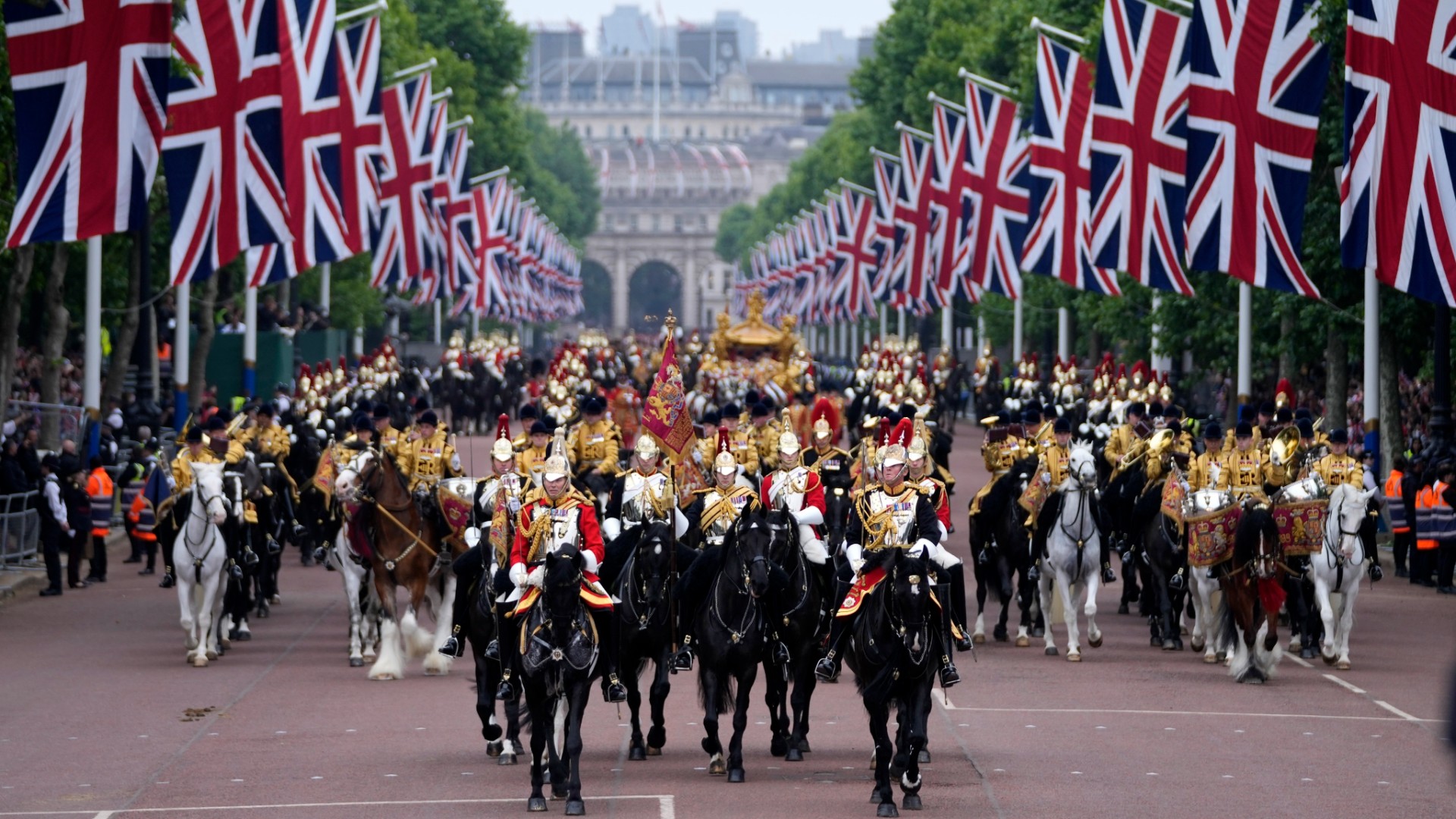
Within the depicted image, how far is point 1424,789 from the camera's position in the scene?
566 inches

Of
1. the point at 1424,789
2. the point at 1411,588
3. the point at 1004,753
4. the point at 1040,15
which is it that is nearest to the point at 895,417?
the point at 1411,588

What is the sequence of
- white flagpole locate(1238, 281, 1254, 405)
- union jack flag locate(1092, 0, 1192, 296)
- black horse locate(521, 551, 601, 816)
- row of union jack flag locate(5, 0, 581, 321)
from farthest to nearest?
white flagpole locate(1238, 281, 1254, 405) → union jack flag locate(1092, 0, 1192, 296) → row of union jack flag locate(5, 0, 581, 321) → black horse locate(521, 551, 601, 816)

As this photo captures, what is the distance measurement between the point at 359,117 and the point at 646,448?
21648 mm

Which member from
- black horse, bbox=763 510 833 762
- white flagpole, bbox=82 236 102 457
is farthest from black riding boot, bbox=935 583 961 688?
white flagpole, bbox=82 236 102 457

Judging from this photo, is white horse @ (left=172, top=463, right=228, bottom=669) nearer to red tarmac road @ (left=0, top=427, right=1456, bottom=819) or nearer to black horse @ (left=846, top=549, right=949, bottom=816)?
red tarmac road @ (left=0, top=427, right=1456, bottom=819)

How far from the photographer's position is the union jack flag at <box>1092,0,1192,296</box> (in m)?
31.5

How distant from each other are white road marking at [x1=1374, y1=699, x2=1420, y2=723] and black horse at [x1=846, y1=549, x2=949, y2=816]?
4.93 m

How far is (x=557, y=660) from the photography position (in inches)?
543

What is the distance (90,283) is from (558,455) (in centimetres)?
1825

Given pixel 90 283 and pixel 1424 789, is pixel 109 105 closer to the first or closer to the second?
pixel 90 283

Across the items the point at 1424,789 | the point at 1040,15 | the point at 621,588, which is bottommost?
the point at 1424,789

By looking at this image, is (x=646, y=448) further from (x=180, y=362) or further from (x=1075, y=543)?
(x=180, y=362)

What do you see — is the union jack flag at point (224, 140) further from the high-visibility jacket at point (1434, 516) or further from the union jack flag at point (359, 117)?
the high-visibility jacket at point (1434, 516)

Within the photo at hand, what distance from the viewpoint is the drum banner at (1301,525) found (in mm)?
20094
